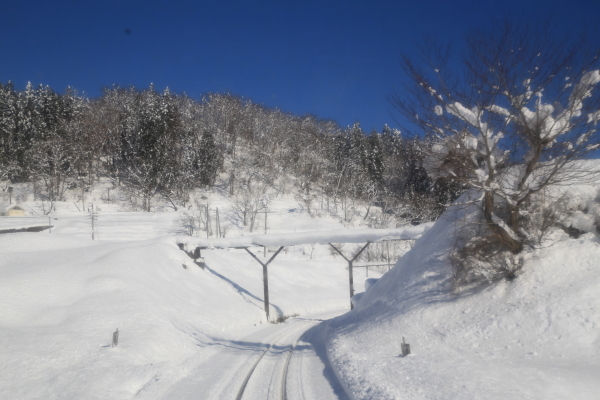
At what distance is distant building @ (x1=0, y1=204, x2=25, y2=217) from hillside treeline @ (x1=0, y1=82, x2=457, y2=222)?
4771 millimetres

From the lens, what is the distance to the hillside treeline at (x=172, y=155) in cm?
4675

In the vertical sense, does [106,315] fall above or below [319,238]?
below

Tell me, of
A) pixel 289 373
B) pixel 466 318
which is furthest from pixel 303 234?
pixel 466 318

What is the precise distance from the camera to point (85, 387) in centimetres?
765

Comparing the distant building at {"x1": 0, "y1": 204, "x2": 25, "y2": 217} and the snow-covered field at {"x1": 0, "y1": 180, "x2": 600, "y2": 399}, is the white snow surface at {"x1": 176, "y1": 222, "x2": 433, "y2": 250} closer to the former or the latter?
the snow-covered field at {"x1": 0, "y1": 180, "x2": 600, "y2": 399}

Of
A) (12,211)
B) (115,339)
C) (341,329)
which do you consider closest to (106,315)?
(115,339)

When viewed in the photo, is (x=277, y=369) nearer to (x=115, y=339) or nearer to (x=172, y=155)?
(x=115, y=339)

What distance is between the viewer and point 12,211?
119 feet

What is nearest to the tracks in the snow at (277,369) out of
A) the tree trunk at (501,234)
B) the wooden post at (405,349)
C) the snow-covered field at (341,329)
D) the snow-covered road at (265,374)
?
the snow-covered road at (265,374)

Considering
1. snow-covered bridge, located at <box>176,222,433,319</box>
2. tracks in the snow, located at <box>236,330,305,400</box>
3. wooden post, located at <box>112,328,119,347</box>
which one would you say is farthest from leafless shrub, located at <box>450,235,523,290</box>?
snow-covered bridge, located at <box>176,222,433,319</box>

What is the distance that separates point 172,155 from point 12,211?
744 inches

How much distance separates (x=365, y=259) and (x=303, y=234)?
66.1ft

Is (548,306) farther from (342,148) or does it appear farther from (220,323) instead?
(342,148)

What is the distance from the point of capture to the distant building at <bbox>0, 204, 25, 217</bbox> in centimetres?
3550
